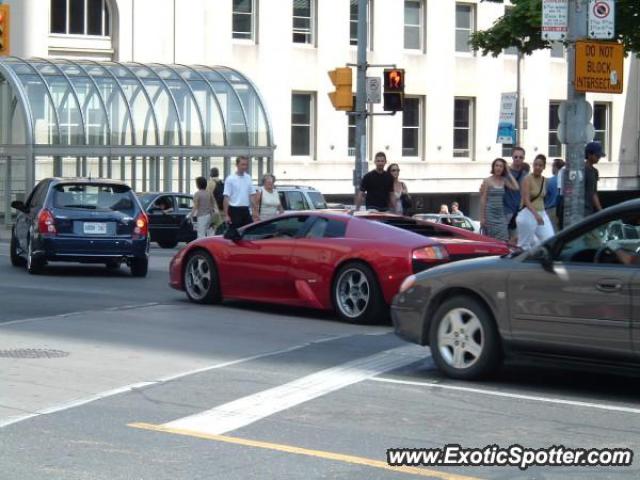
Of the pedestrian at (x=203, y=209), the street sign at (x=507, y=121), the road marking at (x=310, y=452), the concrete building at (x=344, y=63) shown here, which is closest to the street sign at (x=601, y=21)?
the road marking at (x=310, y=452)

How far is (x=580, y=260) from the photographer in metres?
9.58

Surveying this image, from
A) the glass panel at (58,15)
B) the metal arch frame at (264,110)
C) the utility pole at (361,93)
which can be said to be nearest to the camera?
the utility pole at (361,93)

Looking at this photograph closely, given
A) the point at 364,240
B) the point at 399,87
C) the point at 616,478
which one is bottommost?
the point at 616,478

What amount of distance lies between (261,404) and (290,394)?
16.0 inches

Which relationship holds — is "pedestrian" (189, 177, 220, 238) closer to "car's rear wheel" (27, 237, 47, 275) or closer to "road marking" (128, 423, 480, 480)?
"car's rear wheel" (27, 237, 47, 275)

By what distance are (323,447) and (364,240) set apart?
6.37 meters

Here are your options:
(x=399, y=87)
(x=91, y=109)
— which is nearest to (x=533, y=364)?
(x=399, y=87)

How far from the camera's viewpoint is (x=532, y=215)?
16766 millimetres

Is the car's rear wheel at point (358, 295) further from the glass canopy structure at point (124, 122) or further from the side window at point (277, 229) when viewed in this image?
the glass canopy structure at point (124, 122)

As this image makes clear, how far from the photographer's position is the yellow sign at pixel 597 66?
15852mm

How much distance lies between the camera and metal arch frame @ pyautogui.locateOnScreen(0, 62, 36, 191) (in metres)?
34.2

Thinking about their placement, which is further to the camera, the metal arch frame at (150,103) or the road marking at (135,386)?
the metal arch frame at (150,103)

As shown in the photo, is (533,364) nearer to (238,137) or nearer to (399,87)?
(399,87)

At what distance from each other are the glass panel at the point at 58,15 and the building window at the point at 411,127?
41.8 ft
